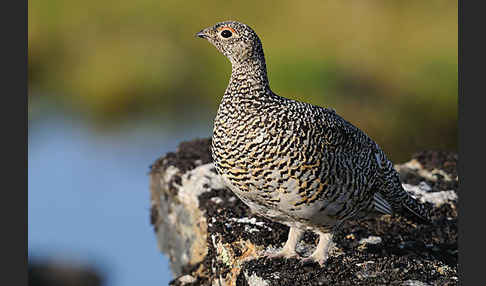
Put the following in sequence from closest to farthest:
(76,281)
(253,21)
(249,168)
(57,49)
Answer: (249,168) < (76,281) < (253,21) < (57,49)

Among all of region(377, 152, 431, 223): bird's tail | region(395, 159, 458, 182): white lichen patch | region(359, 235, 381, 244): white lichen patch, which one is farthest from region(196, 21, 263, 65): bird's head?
region(395, 159, 458, 182): white lichen patch

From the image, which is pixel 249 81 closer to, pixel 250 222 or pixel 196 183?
pixel 250 222

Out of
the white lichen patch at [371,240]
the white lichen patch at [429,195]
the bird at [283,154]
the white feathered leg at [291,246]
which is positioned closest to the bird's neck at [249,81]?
the bird at [283,154]

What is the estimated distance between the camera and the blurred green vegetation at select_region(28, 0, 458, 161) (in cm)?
1166

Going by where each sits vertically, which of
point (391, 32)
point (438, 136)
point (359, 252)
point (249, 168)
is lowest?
point (359, 252)

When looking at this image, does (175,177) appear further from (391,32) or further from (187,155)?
(391,32)

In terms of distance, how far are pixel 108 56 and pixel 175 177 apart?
26.1ft

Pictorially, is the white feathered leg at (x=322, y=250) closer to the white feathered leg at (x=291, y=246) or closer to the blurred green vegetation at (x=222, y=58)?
the white feathered leg at (x=291, y=246)

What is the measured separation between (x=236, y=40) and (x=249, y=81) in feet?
0.80

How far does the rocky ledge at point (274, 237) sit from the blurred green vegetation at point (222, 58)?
18.7ft

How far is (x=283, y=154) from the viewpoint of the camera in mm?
3289

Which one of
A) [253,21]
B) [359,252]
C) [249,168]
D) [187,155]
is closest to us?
[249,168]

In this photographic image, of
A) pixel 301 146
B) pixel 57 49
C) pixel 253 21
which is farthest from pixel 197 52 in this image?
pixel 301 146

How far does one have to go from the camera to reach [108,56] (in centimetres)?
1266
